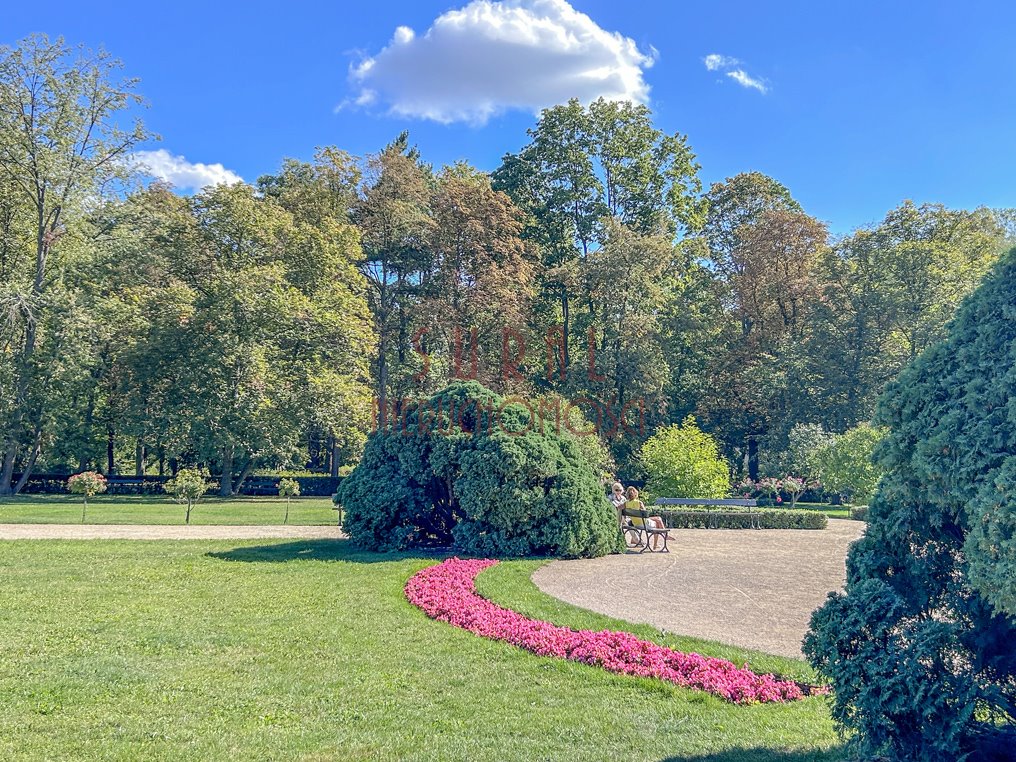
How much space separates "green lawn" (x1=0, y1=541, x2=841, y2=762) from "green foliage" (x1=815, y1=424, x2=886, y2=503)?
64.3 ft

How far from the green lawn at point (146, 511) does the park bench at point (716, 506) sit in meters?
10.9

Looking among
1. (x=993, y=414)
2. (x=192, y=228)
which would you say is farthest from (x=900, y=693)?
(x=192, y=228)

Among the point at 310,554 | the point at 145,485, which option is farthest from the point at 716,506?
the point at 145,485

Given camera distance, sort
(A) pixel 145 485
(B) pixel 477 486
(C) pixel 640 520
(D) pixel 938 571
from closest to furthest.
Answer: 1. (D) pixel 938 571
2. (B) pixel 477 486
3. (C) pixel 640 520
4. (A) pixel 145 485

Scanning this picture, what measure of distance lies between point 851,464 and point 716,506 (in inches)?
241

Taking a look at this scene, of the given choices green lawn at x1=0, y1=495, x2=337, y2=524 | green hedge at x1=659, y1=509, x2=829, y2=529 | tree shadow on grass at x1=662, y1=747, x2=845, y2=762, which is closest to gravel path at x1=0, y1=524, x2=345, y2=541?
green lawn at x1=0, y1=495, x2=337, y2=524

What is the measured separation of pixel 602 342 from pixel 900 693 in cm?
3228

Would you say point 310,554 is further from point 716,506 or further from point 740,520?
point 716,506

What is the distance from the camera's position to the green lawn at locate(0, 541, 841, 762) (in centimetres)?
457

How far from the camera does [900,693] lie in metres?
3.73

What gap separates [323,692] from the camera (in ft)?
18.2

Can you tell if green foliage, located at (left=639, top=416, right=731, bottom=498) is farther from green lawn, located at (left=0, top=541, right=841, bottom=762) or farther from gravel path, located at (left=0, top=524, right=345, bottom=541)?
green lawn, located at (left=0, top=541, right=841, bottom=762)

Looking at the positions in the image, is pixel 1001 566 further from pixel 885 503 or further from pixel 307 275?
pixel 307 275

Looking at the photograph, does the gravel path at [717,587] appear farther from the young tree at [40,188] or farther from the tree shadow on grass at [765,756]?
the young tree at [40,188]
